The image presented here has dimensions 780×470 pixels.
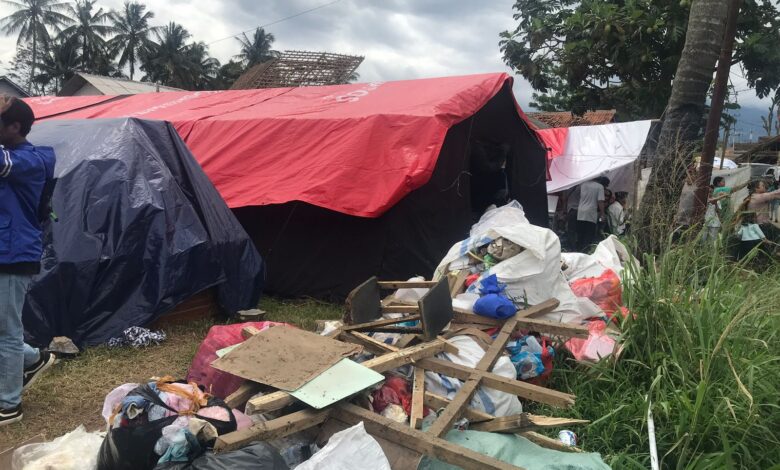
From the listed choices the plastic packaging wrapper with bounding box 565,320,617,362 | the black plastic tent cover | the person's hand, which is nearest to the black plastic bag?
the person's hand

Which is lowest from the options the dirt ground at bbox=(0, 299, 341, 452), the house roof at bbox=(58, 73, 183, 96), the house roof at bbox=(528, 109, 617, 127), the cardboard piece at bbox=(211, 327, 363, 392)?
the dirt ground at bbox=(0, 299, 341, 452)

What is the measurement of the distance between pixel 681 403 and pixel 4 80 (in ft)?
102

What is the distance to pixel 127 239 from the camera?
4.49 meters

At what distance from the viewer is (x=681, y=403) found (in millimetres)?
2832

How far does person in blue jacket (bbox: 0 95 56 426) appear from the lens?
2.93 m

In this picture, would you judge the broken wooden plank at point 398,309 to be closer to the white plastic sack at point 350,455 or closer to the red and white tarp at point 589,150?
the white plastic sack at point 350,455

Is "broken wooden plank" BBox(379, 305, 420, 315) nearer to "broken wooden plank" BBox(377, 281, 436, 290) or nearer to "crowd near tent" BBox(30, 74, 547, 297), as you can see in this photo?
"broken wooden plank" BBox(377, 281, 436, 290)

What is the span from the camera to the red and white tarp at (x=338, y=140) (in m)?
5.68

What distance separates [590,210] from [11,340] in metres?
8.38

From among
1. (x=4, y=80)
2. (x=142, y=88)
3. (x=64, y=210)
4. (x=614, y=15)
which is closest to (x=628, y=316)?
(x=64, y=210)

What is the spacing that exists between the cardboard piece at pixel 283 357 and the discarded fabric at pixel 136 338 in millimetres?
1506

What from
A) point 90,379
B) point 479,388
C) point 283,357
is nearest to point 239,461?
point 283,357

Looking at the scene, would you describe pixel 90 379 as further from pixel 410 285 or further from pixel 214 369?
pixel 410 285

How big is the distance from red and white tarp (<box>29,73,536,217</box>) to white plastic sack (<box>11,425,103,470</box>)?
136 inches
